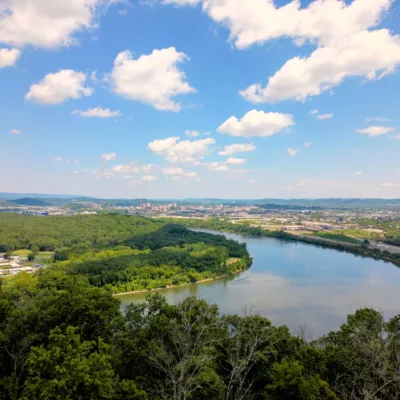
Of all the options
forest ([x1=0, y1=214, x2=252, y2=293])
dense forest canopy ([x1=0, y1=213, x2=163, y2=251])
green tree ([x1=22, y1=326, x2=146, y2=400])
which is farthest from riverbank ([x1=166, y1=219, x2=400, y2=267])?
green tree ([x1=22, y1=326, x2=146, y2=400])

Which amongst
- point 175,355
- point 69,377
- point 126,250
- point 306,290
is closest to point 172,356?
point 175,355

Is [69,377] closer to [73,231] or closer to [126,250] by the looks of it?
[126,250]

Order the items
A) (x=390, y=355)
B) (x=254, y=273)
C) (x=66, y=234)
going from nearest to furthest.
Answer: (x=390, y=355)
(x=254, y=273)
(x=66, y=234)

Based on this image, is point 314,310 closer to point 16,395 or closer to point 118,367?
point 118,367

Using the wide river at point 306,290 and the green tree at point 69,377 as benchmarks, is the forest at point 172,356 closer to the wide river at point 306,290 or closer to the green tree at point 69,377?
the green tree at point 69,377

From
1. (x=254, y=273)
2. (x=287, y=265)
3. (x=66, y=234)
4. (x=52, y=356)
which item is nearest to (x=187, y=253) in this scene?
(x=254, y=273)
